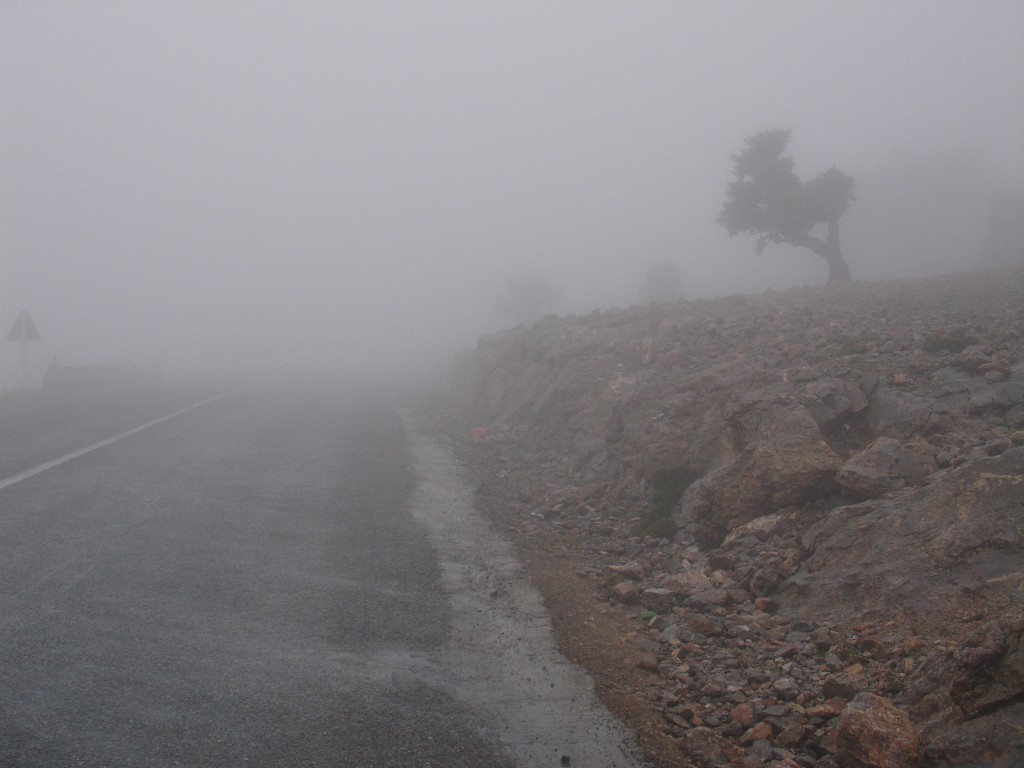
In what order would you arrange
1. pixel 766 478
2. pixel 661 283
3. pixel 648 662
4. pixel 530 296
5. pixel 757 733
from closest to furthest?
pixel 757 733
pixel 648 662
pixel 766 478
pixel 661 283
pixel 530 296

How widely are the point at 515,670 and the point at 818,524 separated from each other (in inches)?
134

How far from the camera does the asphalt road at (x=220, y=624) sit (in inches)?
149

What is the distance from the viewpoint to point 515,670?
5.00 m

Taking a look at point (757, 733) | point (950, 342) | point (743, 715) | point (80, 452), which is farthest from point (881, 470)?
point (80, 452)

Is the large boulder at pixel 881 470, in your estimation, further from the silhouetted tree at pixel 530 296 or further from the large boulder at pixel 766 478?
the silhouetted tree at pixel 530 296

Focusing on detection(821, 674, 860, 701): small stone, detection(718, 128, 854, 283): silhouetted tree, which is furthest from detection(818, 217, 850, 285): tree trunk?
detection(821, 674, 860, 701): small stone

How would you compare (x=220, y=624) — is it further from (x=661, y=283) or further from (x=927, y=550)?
(x=661, y=283)

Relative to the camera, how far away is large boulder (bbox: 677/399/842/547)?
7.54 m

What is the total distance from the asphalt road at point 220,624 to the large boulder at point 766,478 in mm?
2978

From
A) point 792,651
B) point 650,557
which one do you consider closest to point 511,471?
point 650,557

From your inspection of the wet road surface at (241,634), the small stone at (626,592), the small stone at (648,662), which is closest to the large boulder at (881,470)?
the small stone at (626,592)

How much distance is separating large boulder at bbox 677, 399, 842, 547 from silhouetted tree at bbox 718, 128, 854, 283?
26840 mm

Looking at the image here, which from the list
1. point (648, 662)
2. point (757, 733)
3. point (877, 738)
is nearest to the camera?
point (877, 738)

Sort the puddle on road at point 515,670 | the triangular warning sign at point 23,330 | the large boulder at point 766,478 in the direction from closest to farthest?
the puddle on road at point 515,670 < the large boulder at point 766,478 < the triangular warning sign at point 23,330
